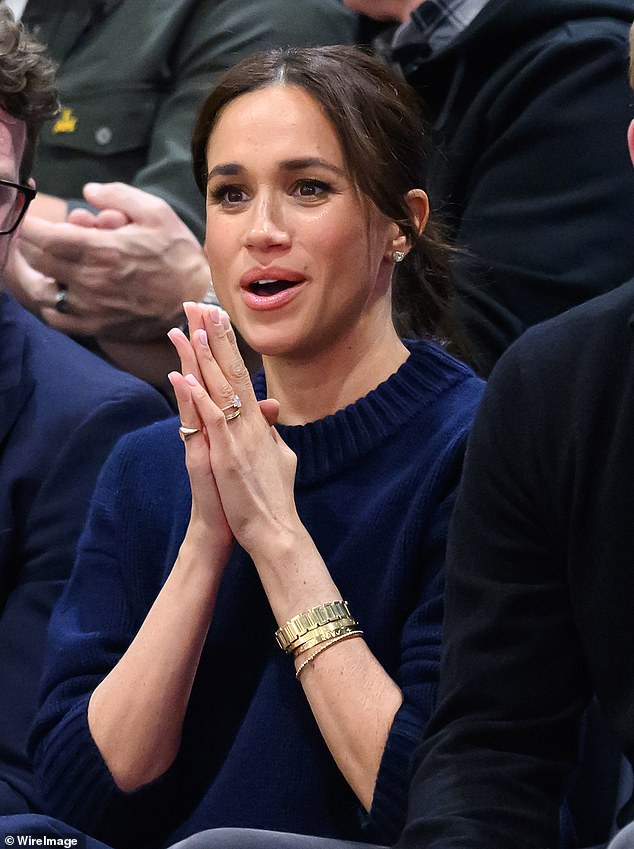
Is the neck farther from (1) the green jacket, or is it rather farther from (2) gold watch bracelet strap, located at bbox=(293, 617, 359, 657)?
(1) the green jacket

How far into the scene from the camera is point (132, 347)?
2.41 meters

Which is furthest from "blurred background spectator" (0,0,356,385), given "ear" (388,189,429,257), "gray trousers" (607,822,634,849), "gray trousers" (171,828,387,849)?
"gray trousers" (607,822,634,849)

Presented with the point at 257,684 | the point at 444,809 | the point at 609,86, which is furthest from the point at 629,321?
the point at 609,86

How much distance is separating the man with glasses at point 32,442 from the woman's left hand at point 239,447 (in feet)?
1.35

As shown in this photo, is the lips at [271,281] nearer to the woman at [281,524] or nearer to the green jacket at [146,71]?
the woman at [281,524]

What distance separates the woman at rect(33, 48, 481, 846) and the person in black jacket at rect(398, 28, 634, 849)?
15 cm

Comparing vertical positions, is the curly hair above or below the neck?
above

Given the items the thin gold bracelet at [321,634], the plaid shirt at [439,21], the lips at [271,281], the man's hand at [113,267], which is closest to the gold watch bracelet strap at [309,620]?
the thin gold bracelet at [321,634]

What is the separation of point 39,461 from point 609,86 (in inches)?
37.4

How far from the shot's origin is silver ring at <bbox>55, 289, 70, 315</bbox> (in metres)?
2.40

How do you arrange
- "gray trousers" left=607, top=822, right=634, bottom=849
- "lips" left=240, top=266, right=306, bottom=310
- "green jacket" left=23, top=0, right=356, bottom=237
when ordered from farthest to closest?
"green jacket" left=23, top=0, right=356, bottom=237
"lips" left=240, top=266, right=306, bottom=310
"gray trousers" left=607, top=822, right=634, bottom=849

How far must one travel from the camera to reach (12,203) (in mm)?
2148

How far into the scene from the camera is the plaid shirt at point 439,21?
2262mm

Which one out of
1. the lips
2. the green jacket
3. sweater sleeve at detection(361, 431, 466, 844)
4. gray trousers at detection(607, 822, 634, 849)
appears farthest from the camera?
the green jacket
